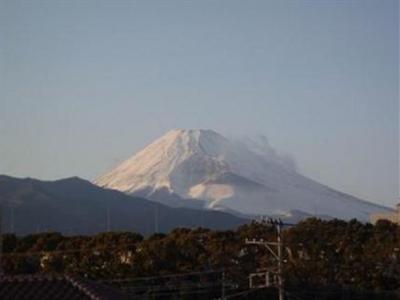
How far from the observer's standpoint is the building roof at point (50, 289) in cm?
1725

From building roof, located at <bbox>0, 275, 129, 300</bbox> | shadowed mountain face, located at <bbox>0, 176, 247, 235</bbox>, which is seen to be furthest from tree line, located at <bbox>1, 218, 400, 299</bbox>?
shadowed mountain face, located at <bbox>0, 176, 247, 235</bbox>

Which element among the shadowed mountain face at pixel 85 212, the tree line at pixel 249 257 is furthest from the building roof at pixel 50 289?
the shadowed mountain face at pixel 85 212

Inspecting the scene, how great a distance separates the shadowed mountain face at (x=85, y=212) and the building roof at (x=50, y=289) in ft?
251

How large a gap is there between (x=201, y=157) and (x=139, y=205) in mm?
38979

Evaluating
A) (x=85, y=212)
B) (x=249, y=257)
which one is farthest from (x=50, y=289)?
(x=85, y=212)

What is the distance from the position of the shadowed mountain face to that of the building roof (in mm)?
76552

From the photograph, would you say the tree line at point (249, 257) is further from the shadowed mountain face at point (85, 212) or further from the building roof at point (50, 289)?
the shadowed mountain face at point (85, 212)

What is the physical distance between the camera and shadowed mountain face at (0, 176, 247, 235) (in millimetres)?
101688

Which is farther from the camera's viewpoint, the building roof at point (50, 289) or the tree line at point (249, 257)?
the tree line at point (249, 257)

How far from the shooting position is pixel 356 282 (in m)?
38.9

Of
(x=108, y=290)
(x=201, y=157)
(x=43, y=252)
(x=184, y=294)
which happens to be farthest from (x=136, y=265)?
(x=201, y=157)

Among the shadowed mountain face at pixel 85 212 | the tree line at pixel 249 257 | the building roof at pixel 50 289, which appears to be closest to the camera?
the building roof at pixel 50 289

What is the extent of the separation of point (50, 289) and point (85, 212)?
10087 centimetres

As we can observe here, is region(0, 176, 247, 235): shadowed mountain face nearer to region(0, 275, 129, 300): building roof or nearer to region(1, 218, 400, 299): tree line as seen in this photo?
region(1, 218, 400, 299): tree line
